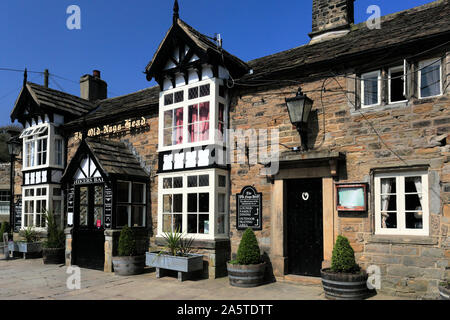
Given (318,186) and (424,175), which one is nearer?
(424,175)

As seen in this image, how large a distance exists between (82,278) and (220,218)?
3.84m

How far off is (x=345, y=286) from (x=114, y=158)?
7.35 meters

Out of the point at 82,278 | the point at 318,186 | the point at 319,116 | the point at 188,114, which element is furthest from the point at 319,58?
the point at 82,278

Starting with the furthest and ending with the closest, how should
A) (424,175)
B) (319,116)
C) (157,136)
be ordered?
(157,136), (319,116), (424,175)

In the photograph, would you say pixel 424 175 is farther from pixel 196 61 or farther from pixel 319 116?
pixel 196 61

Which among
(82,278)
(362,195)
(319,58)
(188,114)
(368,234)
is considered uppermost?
(319,58)

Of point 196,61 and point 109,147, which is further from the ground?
point 196,61

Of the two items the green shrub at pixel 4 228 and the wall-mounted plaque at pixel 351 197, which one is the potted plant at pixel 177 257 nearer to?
the wall-mounted plaque at pixel 351 197

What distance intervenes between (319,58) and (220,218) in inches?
176

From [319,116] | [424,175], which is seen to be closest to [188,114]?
[319,116]

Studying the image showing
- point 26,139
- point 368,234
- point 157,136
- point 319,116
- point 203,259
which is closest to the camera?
point 368,234

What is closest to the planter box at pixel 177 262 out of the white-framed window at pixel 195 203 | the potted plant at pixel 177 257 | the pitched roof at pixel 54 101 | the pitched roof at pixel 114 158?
the potted plant at pixel 177 257

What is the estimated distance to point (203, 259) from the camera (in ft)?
30.5

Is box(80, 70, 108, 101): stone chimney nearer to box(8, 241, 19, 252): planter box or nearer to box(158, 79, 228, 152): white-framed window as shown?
box(8, 241, 19, 252): planter box
